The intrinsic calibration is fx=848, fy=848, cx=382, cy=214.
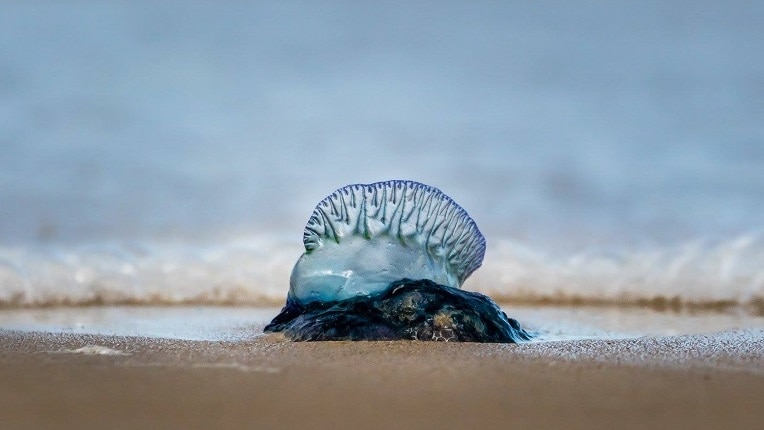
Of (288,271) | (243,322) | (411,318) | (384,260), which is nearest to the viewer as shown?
(411,318)

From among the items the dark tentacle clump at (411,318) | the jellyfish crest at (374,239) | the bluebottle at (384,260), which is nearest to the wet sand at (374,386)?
the dark tentacle clump at (411,318)

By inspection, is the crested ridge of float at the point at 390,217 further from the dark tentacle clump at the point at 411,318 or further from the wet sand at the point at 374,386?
the wet sand at the point at 374,386

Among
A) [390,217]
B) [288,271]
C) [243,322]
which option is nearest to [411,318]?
[390,217]

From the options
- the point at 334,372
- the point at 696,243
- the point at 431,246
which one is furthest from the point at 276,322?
the point at 696,243

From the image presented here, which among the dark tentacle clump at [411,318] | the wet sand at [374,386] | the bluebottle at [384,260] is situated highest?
the bluebottle at [384,260]

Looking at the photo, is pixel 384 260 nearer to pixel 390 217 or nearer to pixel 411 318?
pixel 390 217

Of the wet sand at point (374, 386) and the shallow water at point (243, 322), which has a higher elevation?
the shallow water at point (243, 322)
